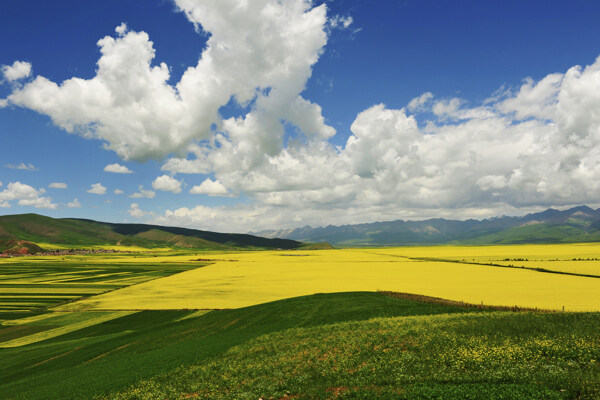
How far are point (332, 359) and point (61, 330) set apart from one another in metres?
46.6

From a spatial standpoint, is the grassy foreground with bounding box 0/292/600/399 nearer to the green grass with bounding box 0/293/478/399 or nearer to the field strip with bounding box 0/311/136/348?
the green grass with bounding box 0/293/478/399

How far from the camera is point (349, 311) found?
147 ft

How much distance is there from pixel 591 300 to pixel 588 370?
38.7 metres

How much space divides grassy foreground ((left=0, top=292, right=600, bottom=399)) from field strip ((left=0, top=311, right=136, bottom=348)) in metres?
2.45

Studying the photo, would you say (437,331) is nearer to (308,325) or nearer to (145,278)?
(308,325)

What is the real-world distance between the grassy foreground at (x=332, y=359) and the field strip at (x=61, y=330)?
2455mm

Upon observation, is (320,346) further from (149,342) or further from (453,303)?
(453,303)

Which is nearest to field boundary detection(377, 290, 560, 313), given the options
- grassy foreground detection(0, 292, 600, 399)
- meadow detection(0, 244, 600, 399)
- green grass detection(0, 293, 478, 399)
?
meadow detection(0, 244, 600, 399)

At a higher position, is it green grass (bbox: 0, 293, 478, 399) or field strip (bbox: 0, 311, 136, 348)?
green grass (bbox: 0, 293, 478, 399)

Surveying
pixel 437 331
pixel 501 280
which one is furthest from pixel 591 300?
pixel 437 331

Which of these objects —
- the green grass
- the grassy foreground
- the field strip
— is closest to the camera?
the grassy foreground

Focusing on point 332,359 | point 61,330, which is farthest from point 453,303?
point 61,330

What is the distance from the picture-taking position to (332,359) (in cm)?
2509

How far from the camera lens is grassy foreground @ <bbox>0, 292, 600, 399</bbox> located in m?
18.2
